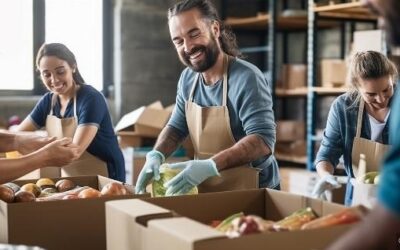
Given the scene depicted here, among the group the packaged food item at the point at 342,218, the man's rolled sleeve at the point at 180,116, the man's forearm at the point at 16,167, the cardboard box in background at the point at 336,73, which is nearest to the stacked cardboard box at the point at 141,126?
the cardboard box in background at the point at 336,73

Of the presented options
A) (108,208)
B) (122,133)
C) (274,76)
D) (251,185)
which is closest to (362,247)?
(108,208)

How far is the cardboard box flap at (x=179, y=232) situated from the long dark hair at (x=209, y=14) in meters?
1.28

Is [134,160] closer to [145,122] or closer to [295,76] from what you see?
[145,122]

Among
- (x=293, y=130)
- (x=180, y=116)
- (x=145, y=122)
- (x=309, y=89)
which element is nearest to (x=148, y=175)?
(x=180, y=116)

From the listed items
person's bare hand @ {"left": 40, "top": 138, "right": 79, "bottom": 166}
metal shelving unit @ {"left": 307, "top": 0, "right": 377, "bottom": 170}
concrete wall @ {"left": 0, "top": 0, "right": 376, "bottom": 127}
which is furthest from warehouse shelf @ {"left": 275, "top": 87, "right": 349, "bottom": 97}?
person's bare hand @ {"left": 40, "top": 138, "right": 79, "bottom": 166}

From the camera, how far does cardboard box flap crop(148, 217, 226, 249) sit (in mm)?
1018

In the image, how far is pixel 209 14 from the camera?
7.52 feet

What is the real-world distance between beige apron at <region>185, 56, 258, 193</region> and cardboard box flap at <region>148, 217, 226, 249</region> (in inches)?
40.7

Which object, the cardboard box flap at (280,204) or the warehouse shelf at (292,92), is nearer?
the cardboard box flap at (280,204)

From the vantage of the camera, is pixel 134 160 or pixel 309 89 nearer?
pixel 134 160

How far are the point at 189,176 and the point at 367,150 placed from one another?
727 millimetres

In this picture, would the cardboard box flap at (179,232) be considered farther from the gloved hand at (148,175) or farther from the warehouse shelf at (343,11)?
the warehouse shelf at (343,11)

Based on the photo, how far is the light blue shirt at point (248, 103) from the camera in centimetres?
209

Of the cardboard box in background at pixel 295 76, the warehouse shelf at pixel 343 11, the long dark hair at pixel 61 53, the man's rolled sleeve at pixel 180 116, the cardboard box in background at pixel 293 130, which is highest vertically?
the warehouse shelf at pixel 343 11
